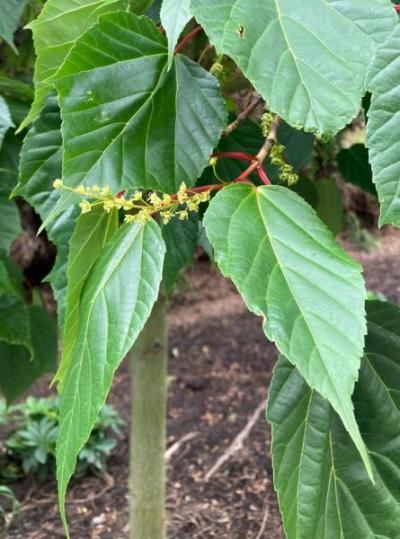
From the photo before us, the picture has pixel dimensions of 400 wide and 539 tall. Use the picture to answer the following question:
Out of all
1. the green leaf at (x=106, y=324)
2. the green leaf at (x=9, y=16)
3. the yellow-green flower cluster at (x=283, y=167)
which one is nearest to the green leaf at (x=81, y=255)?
the green leaf at (x=106, y=324)

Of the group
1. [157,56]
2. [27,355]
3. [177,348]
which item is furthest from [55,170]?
[177,348]

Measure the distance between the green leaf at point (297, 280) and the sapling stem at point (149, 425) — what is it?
2.11 ft

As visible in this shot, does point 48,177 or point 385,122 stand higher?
point 385,122

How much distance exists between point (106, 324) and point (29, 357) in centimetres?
82

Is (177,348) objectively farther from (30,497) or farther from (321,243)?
(321,243)

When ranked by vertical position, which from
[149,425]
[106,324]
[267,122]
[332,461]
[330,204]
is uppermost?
[267,122]

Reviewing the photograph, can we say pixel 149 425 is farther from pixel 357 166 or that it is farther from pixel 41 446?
pixel 41 446

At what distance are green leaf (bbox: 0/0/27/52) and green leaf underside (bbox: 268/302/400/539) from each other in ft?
2.08

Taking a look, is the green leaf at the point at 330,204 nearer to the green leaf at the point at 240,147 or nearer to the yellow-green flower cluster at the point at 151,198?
the green leaf at the point at 240,147

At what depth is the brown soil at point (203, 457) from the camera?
1.85 meters

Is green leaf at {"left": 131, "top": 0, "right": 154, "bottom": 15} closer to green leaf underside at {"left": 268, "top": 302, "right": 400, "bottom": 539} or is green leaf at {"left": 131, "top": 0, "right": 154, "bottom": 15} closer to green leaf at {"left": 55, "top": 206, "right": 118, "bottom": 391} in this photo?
green leaf at {"left": 55, "top": 206, "right": 118, "bottom": 391}

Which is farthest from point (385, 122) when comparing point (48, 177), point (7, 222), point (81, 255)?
point (7, 222)

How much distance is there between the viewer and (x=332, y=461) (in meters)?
0.60

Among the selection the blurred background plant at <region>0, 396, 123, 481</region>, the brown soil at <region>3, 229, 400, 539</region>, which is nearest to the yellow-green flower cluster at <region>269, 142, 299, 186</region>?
the brown soil at <region>3, 229, 400, 539</region>
